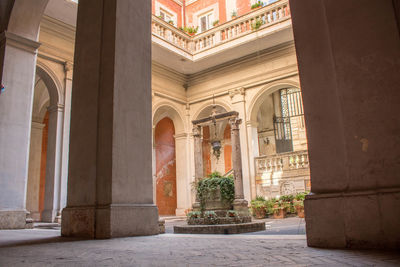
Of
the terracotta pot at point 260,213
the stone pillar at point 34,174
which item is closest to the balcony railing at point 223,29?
the stone pillar at point 34,174

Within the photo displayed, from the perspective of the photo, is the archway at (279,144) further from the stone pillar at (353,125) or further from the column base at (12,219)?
the stone pillar at (353,125)

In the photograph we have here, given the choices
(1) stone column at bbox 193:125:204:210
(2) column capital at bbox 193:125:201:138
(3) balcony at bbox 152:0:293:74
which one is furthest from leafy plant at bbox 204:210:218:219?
(3) balcony at bbox 152:0:293:74

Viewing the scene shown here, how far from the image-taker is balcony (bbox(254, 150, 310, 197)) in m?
13.5

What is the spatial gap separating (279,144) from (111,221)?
56.7 feet

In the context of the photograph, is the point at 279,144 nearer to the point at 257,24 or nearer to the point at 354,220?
the point at 257,24

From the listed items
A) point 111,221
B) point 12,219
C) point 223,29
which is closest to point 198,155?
point 223,29

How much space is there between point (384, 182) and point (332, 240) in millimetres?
557

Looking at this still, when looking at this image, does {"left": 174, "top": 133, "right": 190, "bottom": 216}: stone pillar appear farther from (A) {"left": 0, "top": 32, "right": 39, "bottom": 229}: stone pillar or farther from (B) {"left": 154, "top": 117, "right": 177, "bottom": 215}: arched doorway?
(A) {"left": 0, "top": 32, "right": 39, "bottom": 229}: stone pillar

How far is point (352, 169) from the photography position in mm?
2475

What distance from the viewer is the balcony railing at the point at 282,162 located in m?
13.7

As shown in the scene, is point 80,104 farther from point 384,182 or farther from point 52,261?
point 384,182

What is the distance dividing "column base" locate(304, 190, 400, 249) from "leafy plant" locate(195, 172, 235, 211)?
824cm

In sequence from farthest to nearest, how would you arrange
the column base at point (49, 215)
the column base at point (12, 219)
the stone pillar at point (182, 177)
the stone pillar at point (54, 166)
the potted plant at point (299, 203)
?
the stone pillar at point (182, 177)
the potted plant at point (299, 203)
the stone pillar at point (54, 166)
the column base at point (49, 215)
the column base at point (12, 219)

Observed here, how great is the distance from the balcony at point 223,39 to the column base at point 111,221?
11028 millimetres
